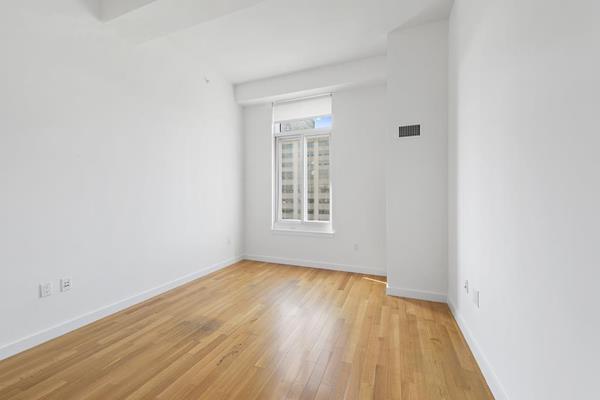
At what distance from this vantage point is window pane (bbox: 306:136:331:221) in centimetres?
445

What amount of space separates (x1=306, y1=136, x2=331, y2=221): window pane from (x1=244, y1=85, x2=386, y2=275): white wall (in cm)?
22

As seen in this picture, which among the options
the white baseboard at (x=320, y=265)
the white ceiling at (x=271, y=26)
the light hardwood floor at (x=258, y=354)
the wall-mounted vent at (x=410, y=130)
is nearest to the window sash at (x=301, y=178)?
the white baseboard at (x=320, y=265)

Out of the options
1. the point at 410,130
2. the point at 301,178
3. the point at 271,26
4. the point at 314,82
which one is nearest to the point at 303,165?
the point at 301,178

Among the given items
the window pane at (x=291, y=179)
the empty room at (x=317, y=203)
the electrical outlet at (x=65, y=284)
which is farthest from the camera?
the window pane at (x=291, y=179)

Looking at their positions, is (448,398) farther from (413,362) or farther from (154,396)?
(154,396)

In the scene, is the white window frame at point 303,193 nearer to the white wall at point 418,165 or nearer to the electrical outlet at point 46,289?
the white wall at point 418,165

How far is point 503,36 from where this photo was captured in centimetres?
146

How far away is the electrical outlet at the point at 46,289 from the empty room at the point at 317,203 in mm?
13

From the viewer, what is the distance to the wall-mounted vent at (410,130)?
3.02 metres

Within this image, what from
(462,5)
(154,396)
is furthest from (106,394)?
(462,5)

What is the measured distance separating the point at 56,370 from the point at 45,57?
8.01 feet

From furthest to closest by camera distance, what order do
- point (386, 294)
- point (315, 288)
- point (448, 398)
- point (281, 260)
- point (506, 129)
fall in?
point (281, 260) < point (315, 288) < point (386, 294) < point (448, 398) < point (506, 129)

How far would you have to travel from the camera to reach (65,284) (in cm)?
233

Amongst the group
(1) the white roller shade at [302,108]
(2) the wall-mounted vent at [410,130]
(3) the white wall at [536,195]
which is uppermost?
(1) the white roller shade at [302,108]
